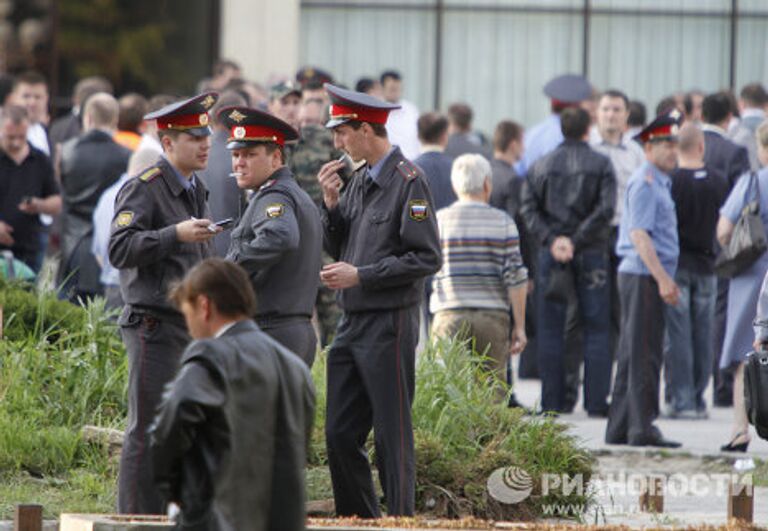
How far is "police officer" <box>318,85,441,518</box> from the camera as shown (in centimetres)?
886

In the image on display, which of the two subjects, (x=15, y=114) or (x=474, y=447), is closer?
(x=474, y=447)

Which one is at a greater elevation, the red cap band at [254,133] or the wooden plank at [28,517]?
the red cap band at [254,133]

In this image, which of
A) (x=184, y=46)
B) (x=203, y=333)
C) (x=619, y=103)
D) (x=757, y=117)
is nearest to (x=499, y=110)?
(x=184, y=46)

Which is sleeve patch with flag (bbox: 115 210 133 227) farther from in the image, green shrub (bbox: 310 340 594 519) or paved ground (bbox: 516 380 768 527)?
paved ground (bbox: 516 380 768 527)

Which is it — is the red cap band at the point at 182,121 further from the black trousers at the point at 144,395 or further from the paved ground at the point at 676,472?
the paved ground at the point at 676,472

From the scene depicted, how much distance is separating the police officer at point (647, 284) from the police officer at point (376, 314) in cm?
374

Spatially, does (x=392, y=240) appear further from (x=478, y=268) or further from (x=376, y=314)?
(x=478, y=268)

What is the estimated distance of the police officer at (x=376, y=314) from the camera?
29.1 feet

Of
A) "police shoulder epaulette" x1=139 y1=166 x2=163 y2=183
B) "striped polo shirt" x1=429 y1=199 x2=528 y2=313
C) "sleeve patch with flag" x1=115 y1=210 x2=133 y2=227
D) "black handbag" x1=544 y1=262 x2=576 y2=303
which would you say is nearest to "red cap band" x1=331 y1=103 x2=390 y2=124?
"police shoulder epaulette" x1=139 y1=166 x2=163 y2=183

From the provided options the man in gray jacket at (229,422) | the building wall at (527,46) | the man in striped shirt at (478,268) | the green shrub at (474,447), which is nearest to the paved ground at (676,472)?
the green shrub at (474,447)

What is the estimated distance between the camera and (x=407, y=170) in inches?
356

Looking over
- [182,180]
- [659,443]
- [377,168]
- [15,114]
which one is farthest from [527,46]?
[182,180]

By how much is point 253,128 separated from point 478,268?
337 centimetres

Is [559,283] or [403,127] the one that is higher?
[403,127]
